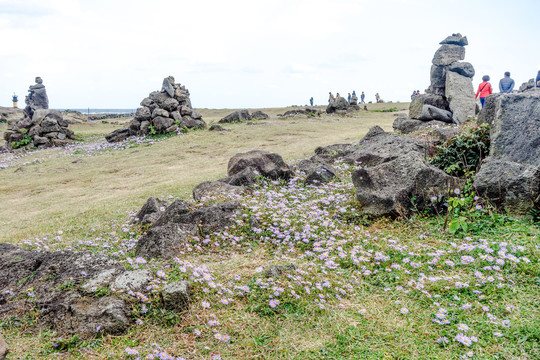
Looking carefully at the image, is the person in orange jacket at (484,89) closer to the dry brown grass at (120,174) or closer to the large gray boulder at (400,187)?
the dry brown grass at (120,174)

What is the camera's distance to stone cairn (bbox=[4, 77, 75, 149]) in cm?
2364

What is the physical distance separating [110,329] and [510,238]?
212 inches

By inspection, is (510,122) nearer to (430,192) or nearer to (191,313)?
(430,192)

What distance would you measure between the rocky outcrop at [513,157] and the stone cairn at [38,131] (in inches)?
913

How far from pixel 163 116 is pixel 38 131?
7.71 metres

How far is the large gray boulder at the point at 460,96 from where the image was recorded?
1730cm

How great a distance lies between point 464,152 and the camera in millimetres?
8430

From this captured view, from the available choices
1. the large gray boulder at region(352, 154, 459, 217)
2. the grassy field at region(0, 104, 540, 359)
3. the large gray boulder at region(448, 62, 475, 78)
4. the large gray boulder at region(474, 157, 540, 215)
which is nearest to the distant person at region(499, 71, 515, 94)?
the large gray boulder at region(448, 62, 475, 78)

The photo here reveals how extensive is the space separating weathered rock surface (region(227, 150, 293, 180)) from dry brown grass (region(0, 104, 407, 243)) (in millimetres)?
1501

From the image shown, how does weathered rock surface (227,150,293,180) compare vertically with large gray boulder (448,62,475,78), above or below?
below

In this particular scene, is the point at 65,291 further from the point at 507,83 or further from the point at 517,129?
the point at 507,83

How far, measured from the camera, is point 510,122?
7457 millimetres

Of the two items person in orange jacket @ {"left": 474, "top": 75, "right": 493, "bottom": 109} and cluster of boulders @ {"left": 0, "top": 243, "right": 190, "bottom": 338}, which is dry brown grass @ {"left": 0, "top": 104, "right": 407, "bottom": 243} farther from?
person in orange jacket @ {"left": 474, "top": 75, "right": 493, "bottom": 109}

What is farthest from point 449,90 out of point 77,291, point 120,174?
point 77,291
